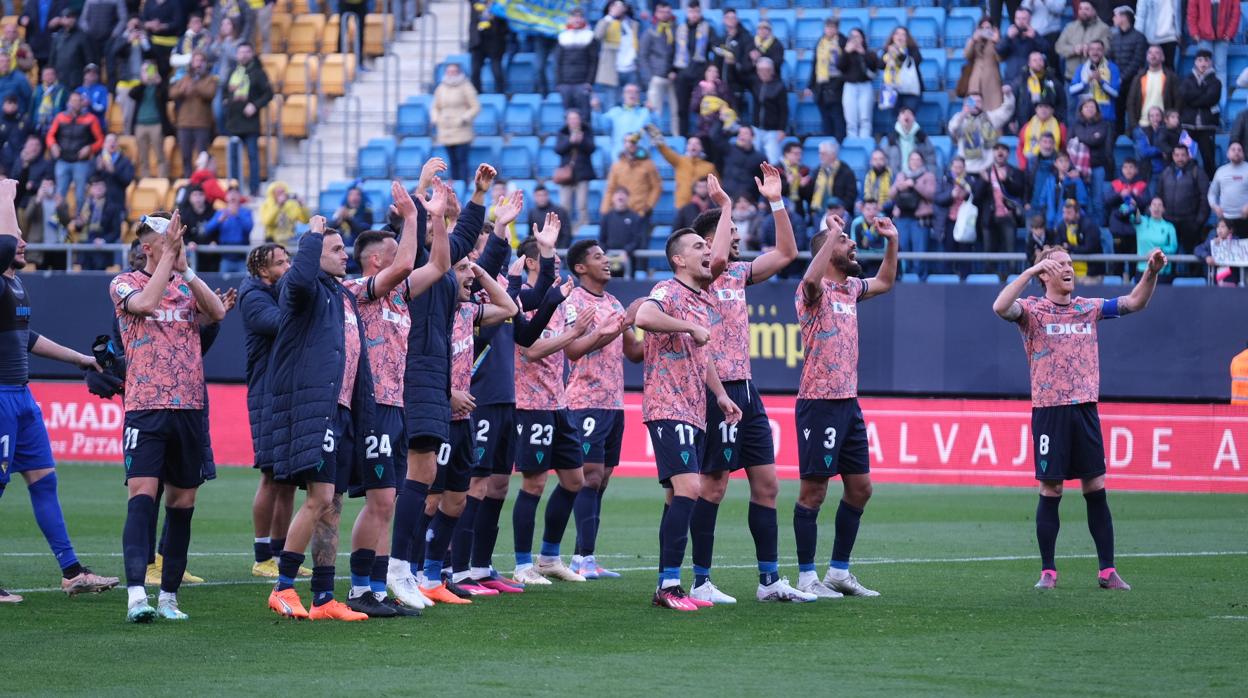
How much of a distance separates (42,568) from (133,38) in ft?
56.8

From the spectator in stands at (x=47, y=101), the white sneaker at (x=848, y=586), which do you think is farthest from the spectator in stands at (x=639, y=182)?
the white sneaker at (x=848, y=586)

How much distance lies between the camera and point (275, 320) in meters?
10.5

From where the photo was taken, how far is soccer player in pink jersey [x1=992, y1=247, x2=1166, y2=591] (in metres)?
12.5

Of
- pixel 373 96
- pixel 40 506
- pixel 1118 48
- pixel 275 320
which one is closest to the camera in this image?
pixel 275 320

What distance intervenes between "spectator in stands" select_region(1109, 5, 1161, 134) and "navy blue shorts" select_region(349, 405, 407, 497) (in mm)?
15240

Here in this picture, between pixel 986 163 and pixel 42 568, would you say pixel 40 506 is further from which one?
pixel 986 163

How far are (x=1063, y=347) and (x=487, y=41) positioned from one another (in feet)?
57.1

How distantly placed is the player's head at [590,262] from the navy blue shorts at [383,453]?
2441 mm

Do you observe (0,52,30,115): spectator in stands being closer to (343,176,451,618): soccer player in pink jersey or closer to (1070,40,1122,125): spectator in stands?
(1070,40,1122,125): spectator in stands

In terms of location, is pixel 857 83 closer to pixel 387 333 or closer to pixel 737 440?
pixel 737 440

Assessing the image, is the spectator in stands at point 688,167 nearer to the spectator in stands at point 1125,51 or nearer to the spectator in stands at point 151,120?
the spectator in stands at point 1125,51

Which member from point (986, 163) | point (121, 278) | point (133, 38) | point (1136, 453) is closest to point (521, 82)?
point (133, 38)

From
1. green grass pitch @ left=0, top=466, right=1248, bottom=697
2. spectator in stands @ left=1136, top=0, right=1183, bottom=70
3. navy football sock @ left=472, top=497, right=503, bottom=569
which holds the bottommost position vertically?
green grass pitch @ left=0, top=466, right=1248, bottom=697

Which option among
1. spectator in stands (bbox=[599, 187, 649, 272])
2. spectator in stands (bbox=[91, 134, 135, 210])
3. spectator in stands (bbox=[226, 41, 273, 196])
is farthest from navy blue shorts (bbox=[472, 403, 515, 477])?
spectator in stands (bbox=[226, 41, 273, 196])
